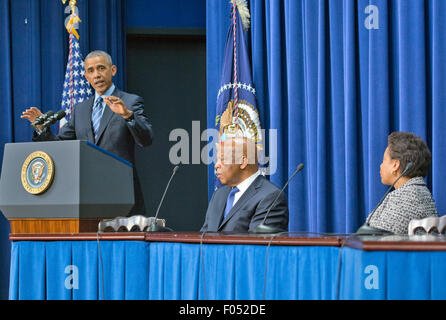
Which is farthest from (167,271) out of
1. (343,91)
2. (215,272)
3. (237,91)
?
(237,91)

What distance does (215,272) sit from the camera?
7.96 feet

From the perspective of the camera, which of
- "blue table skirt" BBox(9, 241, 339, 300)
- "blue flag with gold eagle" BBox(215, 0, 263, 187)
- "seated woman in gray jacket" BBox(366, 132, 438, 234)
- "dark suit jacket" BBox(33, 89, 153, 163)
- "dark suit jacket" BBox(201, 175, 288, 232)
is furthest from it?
"blue flag with gold eagle" BBox(215, 0, 263, 187)

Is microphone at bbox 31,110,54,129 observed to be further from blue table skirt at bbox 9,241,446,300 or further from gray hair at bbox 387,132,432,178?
gray hair at bbox 387,132,432,178

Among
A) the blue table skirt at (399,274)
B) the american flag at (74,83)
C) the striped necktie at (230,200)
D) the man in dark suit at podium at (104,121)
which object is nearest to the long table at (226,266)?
the blue table skirt at (399,274)

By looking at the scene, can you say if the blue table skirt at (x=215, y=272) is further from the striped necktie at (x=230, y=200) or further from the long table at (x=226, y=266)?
the striped necktie at (x=230, y=200)

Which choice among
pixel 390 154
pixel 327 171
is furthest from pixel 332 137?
pixel 390 154

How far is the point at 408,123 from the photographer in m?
4.06

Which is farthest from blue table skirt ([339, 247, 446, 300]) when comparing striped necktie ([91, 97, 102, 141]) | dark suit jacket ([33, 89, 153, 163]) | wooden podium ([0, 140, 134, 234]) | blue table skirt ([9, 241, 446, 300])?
striped necktie ([91, 97, 102, 141])

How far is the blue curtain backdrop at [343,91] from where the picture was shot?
160 inches

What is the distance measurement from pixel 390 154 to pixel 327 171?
64.7 inches

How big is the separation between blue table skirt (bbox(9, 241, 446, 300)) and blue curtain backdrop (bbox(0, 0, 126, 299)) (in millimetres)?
3068

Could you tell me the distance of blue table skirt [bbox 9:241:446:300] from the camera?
1840mm

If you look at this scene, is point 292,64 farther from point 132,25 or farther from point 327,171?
point 132,25

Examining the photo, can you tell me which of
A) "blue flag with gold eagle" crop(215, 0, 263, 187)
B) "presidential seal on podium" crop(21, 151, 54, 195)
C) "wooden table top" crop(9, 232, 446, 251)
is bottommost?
"wooden table top" crop(9, 232, 446, 251)
